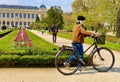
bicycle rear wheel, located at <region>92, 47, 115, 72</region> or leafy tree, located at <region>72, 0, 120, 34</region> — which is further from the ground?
leafy tree, located at <region>72, 0, 120, 34</region>

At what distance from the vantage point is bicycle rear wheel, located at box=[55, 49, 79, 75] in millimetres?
10179

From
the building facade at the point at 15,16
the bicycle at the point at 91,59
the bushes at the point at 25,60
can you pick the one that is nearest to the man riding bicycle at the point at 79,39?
the bicycle at the point at 91,59

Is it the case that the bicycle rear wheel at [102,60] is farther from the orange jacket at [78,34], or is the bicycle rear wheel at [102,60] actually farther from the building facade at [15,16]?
the building facade at [15,16]

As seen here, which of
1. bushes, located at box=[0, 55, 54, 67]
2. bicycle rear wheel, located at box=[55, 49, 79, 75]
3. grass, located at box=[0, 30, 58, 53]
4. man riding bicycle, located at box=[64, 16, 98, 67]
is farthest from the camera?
grass, located at box=[0, 30, 58, 53]

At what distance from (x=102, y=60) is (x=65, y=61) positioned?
4.00ft

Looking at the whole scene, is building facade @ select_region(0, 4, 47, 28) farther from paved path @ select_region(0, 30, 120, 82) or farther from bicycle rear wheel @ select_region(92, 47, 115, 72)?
bicycle rear wheel @ select_region(92, 47, 115, 72)

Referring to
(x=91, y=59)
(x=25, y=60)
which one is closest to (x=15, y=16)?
(x=25, y=60)

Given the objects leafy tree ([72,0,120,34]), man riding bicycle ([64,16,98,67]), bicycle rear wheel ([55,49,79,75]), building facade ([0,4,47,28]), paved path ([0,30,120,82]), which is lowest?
paved path ([0,30,120,82])

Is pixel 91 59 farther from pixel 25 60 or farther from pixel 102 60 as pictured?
pixel 25 60

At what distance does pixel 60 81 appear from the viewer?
9008 mm

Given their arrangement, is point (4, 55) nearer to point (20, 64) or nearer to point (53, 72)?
point (20, 64)

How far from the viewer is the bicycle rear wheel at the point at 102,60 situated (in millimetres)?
10445

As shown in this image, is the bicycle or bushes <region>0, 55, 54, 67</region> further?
bushes <region>0, 55, 54, 67</region>

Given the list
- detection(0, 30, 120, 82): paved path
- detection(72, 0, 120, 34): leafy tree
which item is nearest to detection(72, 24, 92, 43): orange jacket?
detection(0, 30, 120, 82): paved path
